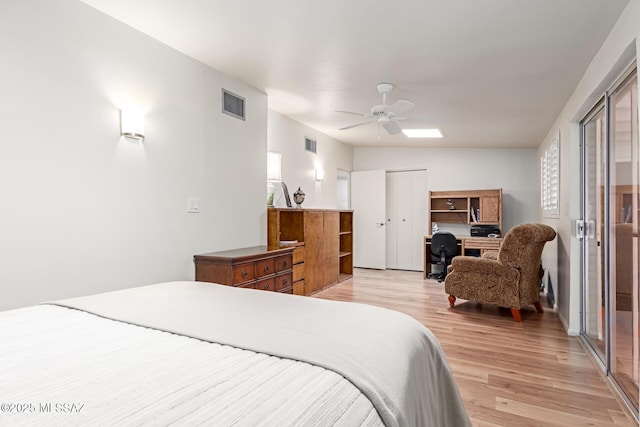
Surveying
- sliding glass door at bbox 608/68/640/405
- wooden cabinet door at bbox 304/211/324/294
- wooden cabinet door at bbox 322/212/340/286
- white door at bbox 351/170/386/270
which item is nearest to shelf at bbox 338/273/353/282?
wooden cabinet door at bbox 322/212/340/286

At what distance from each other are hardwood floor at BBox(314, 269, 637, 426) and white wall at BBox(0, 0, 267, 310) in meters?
2.30

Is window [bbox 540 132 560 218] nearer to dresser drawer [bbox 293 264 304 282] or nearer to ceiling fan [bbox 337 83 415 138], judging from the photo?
ceiling fan [bbox 337 83 415 138]

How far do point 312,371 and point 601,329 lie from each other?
2938 millimetres

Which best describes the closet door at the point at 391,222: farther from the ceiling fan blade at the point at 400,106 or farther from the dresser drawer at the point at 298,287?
the ceiling fan blade at the point at 400,106

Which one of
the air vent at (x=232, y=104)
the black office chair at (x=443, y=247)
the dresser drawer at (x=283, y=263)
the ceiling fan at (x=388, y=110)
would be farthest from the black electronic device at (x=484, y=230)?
the air vent at (x=232, y=104)

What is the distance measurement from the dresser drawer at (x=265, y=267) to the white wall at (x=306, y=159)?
162 cm

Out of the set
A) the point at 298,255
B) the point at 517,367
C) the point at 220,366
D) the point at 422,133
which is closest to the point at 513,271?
the point at 517,367

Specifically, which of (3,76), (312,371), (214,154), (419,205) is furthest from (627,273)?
(419,205)

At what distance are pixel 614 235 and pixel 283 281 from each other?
8.59 ft

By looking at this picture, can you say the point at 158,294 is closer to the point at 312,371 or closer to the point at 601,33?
the point at 312,371

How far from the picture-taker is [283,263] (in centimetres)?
362

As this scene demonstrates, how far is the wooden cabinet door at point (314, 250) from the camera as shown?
4.86 metres

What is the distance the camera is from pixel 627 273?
7.48 ft

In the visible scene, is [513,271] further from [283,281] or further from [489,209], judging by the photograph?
[489,209]
